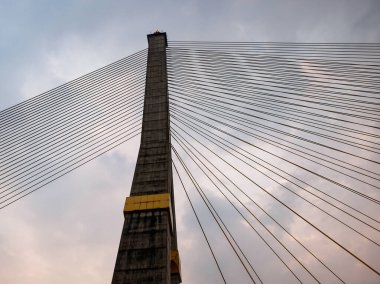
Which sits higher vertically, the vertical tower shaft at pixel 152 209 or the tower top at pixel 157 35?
the tower top at pixel 157 35

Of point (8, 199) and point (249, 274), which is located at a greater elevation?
point (8, 199)

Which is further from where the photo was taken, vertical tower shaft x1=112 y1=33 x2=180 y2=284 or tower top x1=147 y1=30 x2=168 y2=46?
tower top x1=147 y1=30 x2=168 y2=46

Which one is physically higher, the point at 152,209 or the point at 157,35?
the point at 157,35

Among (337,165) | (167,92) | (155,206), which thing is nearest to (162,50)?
(167,92)

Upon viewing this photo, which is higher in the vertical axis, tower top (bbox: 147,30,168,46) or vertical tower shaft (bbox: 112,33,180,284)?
tower top (bbox: 147,30,168,46)

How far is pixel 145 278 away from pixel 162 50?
1397 cm

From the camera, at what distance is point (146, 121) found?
1681cm

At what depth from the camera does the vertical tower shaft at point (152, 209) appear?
11.6m

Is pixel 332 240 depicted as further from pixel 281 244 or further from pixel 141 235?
pixel 141 235

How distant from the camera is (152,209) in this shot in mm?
13438

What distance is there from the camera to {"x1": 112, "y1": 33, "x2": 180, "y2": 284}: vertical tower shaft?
11.6 metres

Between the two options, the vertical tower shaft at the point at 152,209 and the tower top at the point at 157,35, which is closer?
the vertical tower shaft at the point at 152,209

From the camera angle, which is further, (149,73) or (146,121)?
(149,73)

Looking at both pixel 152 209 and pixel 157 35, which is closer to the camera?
Answer: pixel 152 209
